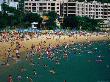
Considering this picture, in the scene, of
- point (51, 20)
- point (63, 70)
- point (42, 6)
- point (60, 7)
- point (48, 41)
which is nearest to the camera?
point (63, 70)

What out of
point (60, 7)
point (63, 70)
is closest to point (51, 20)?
point (60, 7)

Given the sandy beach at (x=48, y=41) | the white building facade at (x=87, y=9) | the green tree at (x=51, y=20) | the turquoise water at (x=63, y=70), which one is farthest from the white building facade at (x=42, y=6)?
the turquoise water at (x=63, y=70)

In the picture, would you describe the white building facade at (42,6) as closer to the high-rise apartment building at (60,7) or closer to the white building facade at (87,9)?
the high-rise apartment building at (60,7)

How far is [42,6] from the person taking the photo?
469 ft

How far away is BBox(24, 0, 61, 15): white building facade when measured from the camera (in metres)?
142

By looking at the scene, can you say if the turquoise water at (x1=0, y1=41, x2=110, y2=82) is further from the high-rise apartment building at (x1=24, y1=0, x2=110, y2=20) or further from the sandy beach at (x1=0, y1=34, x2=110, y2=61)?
the high-rise apartment building at (x1=24, y1=0, x2=110, y2=20)

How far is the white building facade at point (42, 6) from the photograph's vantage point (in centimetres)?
14188

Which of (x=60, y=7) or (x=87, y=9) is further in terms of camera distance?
(x=87, y=9)

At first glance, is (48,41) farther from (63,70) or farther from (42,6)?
(42,6)

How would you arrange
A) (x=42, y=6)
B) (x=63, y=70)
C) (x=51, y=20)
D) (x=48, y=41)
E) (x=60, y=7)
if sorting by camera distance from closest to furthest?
(x=63, y=70) → (x=48, y=41) → (x=51, y=20) → (x=42, y=6) → (x=60, y=7)

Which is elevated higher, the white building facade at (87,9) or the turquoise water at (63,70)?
the turquoise water at (63,70)

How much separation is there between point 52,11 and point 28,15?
13.0 meters

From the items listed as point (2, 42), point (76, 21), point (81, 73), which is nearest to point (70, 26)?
point (76, 21)

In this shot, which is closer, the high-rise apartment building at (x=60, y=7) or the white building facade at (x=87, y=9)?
the high-rise apartment building at (x=60, y=7)
